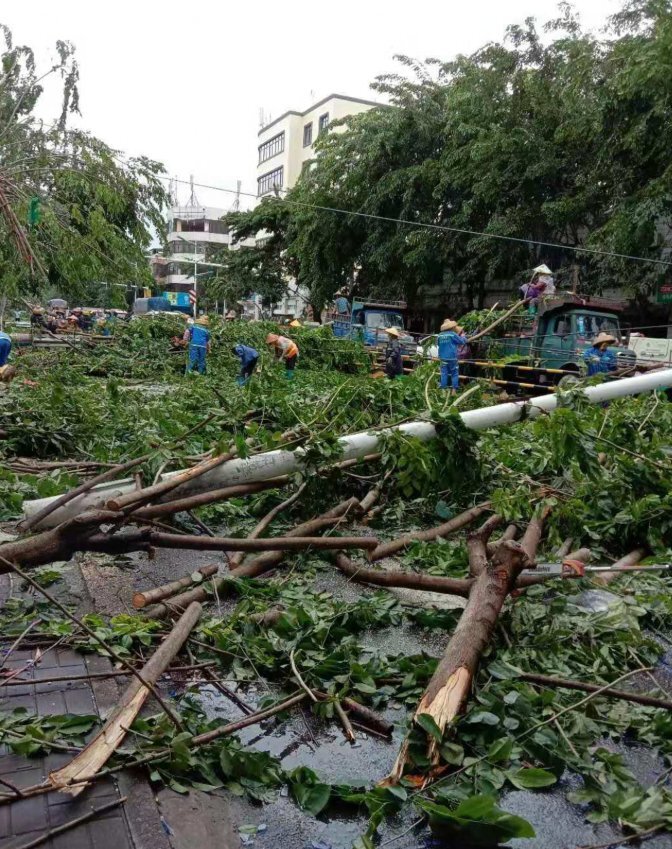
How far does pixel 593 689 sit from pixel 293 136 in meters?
57.7

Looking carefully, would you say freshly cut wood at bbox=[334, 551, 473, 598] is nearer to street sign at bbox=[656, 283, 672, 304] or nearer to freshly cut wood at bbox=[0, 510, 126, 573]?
freshly cut wood at bbox=[0, 510, 126, 573]

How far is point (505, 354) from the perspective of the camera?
625 inches

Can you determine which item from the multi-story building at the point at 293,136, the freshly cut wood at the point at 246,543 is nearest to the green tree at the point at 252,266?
the multi-story building at the point at 293,136

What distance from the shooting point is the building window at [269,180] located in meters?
56.9

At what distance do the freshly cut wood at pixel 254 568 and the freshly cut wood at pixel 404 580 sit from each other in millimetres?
309

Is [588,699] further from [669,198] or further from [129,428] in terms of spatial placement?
[669,198]

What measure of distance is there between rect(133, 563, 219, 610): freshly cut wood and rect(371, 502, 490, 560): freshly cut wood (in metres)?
1.06

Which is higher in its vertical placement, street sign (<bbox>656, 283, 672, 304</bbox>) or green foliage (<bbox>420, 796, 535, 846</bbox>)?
street sign (<bbox>656, 283, 672, 304</bbox>)

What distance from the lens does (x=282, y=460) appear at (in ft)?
16.5

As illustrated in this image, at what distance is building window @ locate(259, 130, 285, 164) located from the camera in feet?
187

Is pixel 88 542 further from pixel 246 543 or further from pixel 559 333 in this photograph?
pixel 559 333

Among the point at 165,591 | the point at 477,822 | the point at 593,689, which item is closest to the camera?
the point at 477,822

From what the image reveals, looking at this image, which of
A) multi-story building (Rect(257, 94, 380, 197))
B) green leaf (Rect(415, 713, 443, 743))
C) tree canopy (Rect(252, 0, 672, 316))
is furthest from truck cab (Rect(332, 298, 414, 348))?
multi-story building (Rect(257, 94, 380, 197))

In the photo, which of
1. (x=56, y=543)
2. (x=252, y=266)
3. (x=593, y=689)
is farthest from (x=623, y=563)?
(x=252, y=266)
